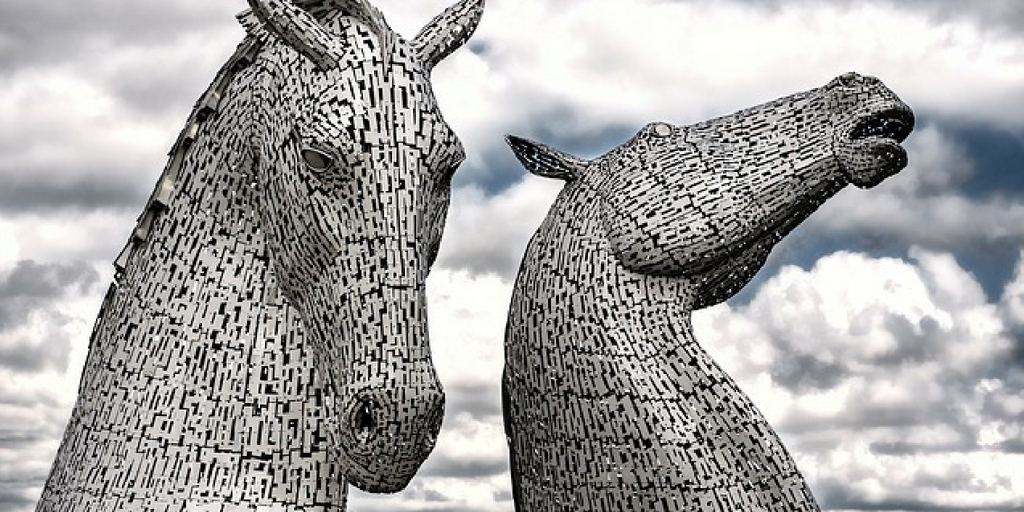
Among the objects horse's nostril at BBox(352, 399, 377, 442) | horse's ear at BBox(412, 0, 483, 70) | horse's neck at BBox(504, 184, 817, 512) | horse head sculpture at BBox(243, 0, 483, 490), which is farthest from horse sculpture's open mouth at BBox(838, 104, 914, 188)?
horse's nostril at BBox(352, 399, 377, 442)

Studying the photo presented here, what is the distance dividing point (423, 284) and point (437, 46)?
556 millimetres

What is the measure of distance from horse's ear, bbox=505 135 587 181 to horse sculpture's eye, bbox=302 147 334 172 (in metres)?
1.67

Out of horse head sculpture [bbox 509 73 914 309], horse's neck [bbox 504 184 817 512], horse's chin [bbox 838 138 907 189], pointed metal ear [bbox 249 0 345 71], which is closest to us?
pointed metal ear [bbox 249 0 345 71]

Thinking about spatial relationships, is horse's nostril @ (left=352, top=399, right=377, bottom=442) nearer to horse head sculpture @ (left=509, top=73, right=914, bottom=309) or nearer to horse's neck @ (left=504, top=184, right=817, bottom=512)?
horse's neck @ (left=504, top=184, right=817, bottom=512)

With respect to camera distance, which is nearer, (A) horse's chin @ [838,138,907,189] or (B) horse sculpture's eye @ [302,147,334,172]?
(B) horse sculpture's eye @ [302,147,334,172]

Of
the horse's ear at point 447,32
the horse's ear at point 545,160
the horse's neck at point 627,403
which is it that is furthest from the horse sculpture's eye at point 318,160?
the horse's ear at point 545,160

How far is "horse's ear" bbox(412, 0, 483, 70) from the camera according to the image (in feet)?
8.75

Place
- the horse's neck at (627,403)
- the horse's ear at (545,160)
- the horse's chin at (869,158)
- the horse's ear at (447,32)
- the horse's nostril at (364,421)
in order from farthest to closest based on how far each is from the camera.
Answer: the horse's ear at (545,160) → the horse's chin at (869,158) → the horse's neck at (627,403) → the horse's ear at (447,32) → the horse's nostril at (364,421)

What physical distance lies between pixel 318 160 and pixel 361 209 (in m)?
0.12

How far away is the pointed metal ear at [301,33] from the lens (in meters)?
A: 2.48

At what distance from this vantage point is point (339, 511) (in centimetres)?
259

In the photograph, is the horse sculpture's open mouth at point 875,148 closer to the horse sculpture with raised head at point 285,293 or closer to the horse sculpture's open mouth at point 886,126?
the horse sculpture's open mouth at point 886,126

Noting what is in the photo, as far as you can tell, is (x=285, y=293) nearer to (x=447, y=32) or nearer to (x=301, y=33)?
(x=301, y=33)

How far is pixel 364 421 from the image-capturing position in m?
2.34
